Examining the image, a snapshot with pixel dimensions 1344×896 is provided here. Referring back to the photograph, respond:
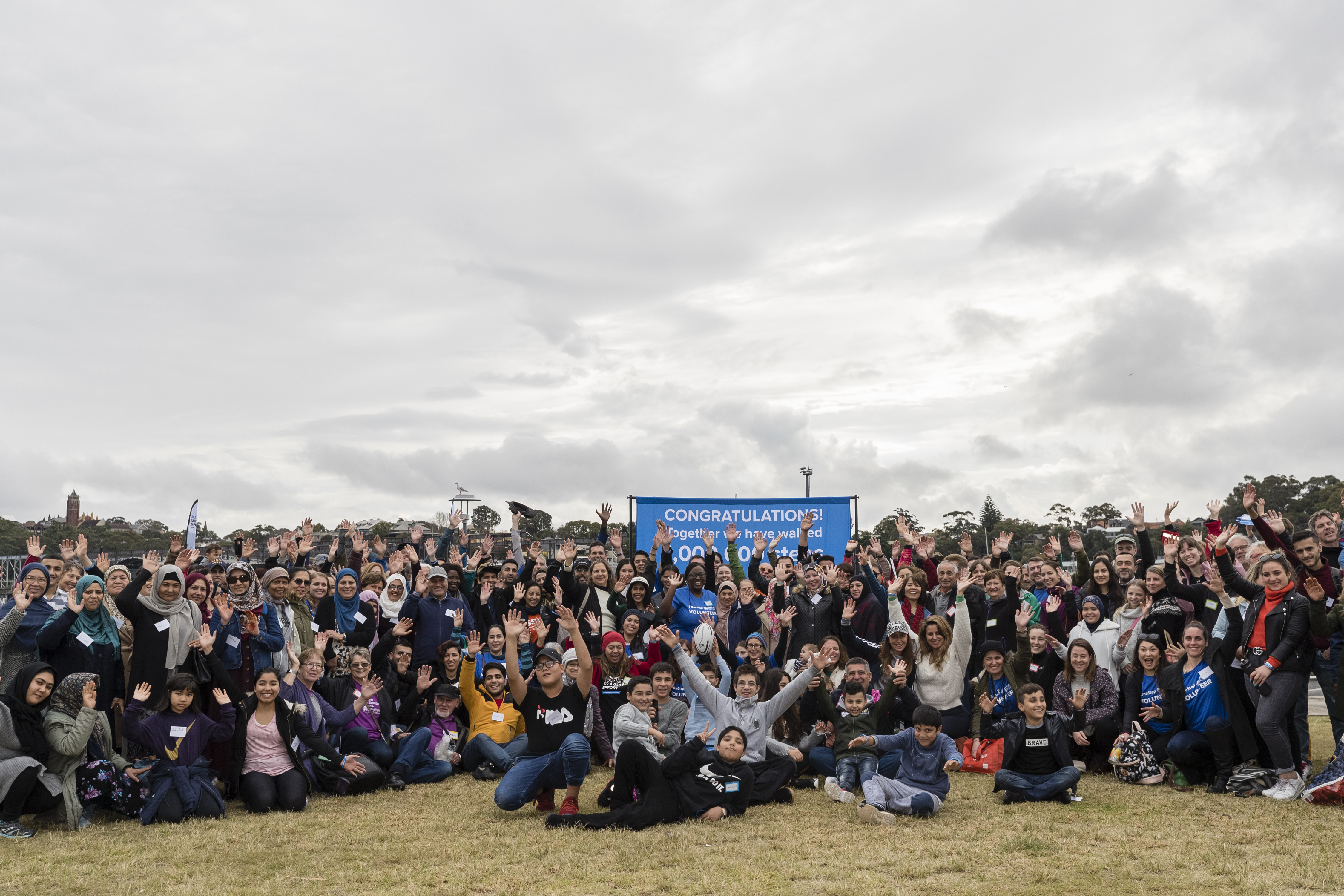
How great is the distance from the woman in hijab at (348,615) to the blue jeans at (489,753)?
184 centimetres

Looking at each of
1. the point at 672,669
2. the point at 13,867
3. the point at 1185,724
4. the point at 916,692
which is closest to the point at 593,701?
the point at 672,669

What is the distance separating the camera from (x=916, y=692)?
1106 centimetres

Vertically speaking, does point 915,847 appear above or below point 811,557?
below

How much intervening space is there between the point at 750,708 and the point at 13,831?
6219 millimetres

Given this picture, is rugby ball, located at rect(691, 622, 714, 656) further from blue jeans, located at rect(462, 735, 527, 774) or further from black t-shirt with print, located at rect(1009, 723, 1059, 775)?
black t-shirt with print, located at rect(1009, 723, 1059, 775)

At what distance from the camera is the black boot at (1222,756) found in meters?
9.27

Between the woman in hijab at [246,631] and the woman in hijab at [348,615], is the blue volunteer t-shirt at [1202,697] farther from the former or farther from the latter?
the woman in hijab at [246,631]

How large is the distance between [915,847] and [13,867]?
6436 mm

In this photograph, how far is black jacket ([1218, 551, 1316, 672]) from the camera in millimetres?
8977

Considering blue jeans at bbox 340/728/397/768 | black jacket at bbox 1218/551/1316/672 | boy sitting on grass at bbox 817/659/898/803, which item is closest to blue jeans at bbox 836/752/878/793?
boy sitting on grass at bbox 817/659/898/803

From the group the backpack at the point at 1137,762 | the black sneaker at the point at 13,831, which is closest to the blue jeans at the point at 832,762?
the backpack at the point at 1137,762

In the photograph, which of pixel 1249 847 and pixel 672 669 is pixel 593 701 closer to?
pixel 672 669

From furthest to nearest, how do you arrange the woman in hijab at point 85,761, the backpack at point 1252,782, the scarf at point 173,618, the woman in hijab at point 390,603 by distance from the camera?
the woman in hijab at point 390,603 → the scarf at point 173,618 → the backpack at point 1252,782 → the woman in hijab at point 85,761

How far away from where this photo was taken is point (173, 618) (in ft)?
31.4
